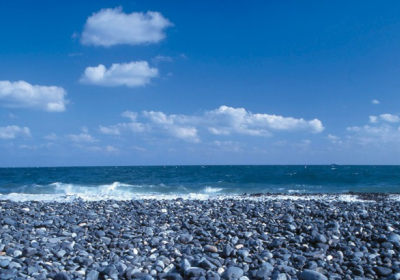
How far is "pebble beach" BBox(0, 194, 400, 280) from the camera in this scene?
15.4 feet

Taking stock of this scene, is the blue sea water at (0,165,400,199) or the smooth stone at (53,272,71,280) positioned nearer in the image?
the smooth stone at (53,272,71,280)

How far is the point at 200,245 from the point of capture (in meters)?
6.06

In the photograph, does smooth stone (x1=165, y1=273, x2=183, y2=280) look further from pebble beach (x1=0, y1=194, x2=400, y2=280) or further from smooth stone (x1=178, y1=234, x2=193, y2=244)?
smooth stone (x1=178, y1=234, x2=193, y2=244)

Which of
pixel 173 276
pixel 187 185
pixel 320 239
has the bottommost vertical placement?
pixel 187 185

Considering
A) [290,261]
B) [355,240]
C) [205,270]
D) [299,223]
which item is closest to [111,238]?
[205,270]

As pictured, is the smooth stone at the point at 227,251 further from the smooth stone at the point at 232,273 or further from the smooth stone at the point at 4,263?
the smooth stone at the point at 4,263

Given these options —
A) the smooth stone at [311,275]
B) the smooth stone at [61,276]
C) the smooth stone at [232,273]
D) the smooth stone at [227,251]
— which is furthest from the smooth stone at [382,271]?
the smooth stone at [61,276]

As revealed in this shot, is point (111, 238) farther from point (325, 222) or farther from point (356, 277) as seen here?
point (325, 222)

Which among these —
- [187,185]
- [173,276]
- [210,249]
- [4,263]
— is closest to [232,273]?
→ [173,276]

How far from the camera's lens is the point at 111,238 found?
6414 mm

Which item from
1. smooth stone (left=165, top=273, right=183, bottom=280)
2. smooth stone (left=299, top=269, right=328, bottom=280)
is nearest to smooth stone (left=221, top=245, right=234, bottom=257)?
smooth stone (left=165, top=273, right=183, bottom=280)

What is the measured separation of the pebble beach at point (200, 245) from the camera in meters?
4.68

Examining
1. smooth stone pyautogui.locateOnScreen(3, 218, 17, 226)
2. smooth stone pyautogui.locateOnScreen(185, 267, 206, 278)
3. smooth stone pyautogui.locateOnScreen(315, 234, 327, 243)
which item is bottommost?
smooth stone pyautogui.locateOnScreen(185, 267, 206, 278)

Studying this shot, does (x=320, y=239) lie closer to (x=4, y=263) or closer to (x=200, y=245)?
(x=200, y=245)
